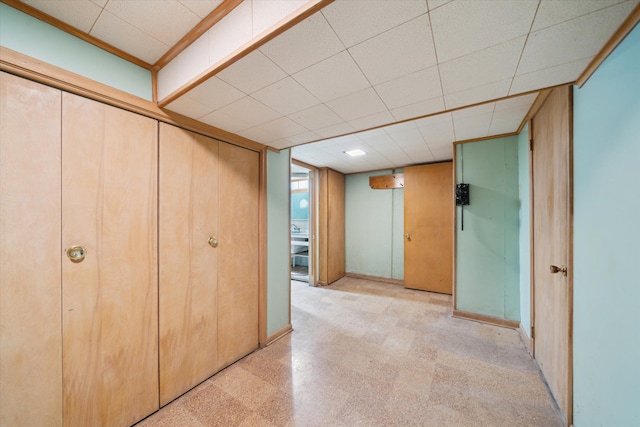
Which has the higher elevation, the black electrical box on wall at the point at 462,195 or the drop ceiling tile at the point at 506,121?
the drop ceiling tile at the point at 506,121

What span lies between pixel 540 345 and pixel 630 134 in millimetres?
1991

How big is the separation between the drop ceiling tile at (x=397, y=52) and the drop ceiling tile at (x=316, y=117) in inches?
18.9

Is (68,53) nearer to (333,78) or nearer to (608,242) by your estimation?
(333,78)

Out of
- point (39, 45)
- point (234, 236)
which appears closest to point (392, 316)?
point (234, 236)

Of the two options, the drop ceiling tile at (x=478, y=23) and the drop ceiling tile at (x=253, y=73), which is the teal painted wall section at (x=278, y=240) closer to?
the drop ceiling tile at (x=253, y=73)

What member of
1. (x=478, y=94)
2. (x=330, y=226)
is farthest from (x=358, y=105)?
(x=330, y=226)

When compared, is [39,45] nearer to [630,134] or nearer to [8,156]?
[8,156]

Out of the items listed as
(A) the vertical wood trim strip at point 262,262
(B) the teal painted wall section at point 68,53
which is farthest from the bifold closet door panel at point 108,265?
(A) the vertical wood trim strip at point 262,262

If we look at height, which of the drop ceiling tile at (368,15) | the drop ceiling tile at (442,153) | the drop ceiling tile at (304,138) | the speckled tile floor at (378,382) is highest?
the drop ceiling tile at (442,153)

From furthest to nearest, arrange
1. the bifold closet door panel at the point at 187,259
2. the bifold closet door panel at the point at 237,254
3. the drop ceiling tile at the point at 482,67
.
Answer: the bifold closet door panel at the point at 237,254 < the bifold closet door panel at the point at 187,259 < the drop ceiling tile at the point at 482,67

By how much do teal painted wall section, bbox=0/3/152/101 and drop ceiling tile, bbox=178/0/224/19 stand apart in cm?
70

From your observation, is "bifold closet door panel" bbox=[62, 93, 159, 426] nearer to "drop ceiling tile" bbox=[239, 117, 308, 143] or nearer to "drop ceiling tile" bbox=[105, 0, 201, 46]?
"drop ceiling tile" bbox=[105, 0, 201, 46]

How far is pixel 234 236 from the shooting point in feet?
7.27

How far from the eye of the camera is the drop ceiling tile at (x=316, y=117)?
1729mm
